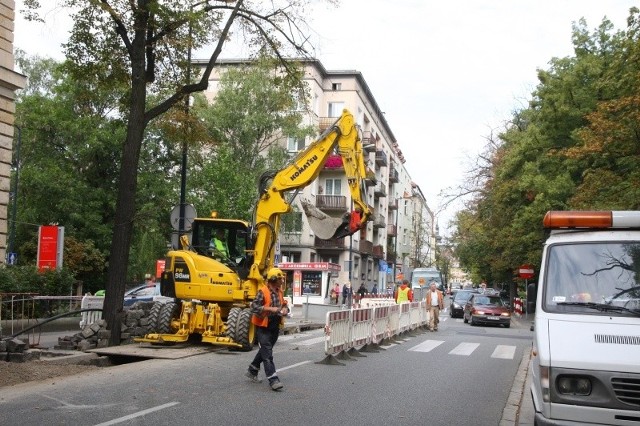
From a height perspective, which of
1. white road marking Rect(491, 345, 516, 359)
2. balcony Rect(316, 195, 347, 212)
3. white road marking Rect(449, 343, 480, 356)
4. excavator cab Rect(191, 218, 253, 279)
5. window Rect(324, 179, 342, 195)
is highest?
window Rect(324, 179, 342, 195)

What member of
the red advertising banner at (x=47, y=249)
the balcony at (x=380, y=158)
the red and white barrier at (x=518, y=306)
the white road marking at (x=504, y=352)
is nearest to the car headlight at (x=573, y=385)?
the white road marking at (x=504, y=352)

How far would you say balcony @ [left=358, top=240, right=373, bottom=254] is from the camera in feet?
216

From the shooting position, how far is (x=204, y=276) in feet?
51.8

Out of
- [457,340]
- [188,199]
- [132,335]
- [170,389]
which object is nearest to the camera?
[170,389]

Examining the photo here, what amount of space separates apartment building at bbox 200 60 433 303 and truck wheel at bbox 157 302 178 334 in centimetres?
1954

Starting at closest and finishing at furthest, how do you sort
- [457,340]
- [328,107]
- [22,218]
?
[457,340], [22,218], [328,107]

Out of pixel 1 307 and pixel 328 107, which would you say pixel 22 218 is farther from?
pixel 328 107

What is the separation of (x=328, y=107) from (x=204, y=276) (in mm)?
46152

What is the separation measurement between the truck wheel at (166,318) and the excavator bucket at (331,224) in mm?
3815

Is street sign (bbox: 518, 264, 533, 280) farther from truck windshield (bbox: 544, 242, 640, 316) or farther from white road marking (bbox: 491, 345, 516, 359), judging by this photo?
truck windshield (bbox: 544, 242, 640, 316)

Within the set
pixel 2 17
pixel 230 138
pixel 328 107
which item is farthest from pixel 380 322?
pixel 328 107

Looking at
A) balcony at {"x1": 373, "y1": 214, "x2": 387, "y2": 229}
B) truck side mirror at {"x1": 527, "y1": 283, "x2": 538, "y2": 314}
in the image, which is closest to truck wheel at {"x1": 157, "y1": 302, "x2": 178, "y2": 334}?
truck side mirror at {"x1": 527, "y1": 283, "x2": 538, "y2": 314}

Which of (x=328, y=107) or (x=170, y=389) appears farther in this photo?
(x=328, y=107)

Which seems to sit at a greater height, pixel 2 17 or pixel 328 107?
pixel 328 107
